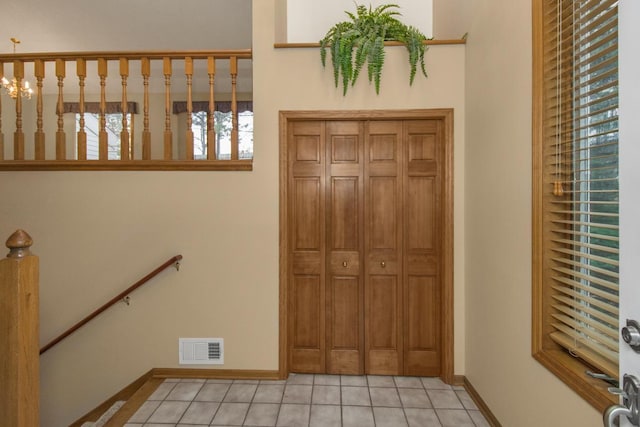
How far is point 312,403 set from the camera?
257 centimetres

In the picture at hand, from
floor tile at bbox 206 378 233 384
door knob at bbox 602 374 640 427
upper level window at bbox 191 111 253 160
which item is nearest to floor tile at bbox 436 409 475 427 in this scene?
floor tile at bbox 206 378 233 384

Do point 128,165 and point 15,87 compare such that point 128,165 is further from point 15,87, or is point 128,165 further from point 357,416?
point 357,416

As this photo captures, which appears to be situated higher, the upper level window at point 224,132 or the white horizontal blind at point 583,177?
the upper level window at point 224,132

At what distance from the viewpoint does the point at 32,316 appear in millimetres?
1437

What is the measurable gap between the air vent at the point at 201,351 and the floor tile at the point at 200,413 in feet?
1.23

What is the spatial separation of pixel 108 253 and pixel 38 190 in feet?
2.36

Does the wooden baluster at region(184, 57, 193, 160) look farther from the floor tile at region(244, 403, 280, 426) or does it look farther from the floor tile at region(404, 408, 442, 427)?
the floor tile at region(404, 408, 442, 427)

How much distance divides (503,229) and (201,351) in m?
2.25

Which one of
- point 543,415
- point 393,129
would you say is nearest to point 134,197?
point 393,129

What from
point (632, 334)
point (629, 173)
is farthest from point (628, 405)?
point (629, 173)

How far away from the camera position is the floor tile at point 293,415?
236 centimetres

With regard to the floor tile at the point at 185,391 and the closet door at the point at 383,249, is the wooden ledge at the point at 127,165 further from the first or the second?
the floor tile at the point at 185,391

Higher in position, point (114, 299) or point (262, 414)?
point (114, 299)

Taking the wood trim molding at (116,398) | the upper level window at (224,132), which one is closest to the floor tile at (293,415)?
the wood trim molding at (116,398)
